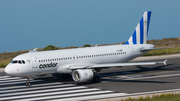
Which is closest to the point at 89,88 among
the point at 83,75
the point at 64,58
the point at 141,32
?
the point at 83,75

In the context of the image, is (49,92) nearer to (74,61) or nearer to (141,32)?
(74,61)

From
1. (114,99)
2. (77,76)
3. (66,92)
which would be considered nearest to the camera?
(114,99)

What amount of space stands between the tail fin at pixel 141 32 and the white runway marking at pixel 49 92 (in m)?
12.4

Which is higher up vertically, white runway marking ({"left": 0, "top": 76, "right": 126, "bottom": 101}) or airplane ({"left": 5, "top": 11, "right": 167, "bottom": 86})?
airplane ({"left": 5, "top": 11, "right": 167, "bottom": 86})

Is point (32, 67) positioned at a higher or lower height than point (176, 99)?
higher

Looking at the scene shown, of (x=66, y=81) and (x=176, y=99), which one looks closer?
(x=176, y=99)

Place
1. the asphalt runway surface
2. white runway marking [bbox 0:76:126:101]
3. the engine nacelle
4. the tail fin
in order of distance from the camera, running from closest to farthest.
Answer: white runway marking [bbox 0:76:126:101] → the asphalt runway surface → the engine nacelle → the tail fin

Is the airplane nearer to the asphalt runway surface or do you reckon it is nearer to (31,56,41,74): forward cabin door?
(31,56,41,74): forward cabin door

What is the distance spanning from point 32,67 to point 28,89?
2190 millimetres

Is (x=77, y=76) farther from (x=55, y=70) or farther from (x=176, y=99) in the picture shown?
(x=176, y=99)

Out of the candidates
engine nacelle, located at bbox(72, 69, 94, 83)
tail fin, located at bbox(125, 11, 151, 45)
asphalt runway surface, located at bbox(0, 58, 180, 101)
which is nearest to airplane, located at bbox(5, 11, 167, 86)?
engine nacelle, located at bbox(72, 69, 94, 83)

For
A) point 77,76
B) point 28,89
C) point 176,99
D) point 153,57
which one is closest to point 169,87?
point 176,99

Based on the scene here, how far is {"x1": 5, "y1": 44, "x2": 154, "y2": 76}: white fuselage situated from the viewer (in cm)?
2539

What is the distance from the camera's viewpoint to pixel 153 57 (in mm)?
48594
